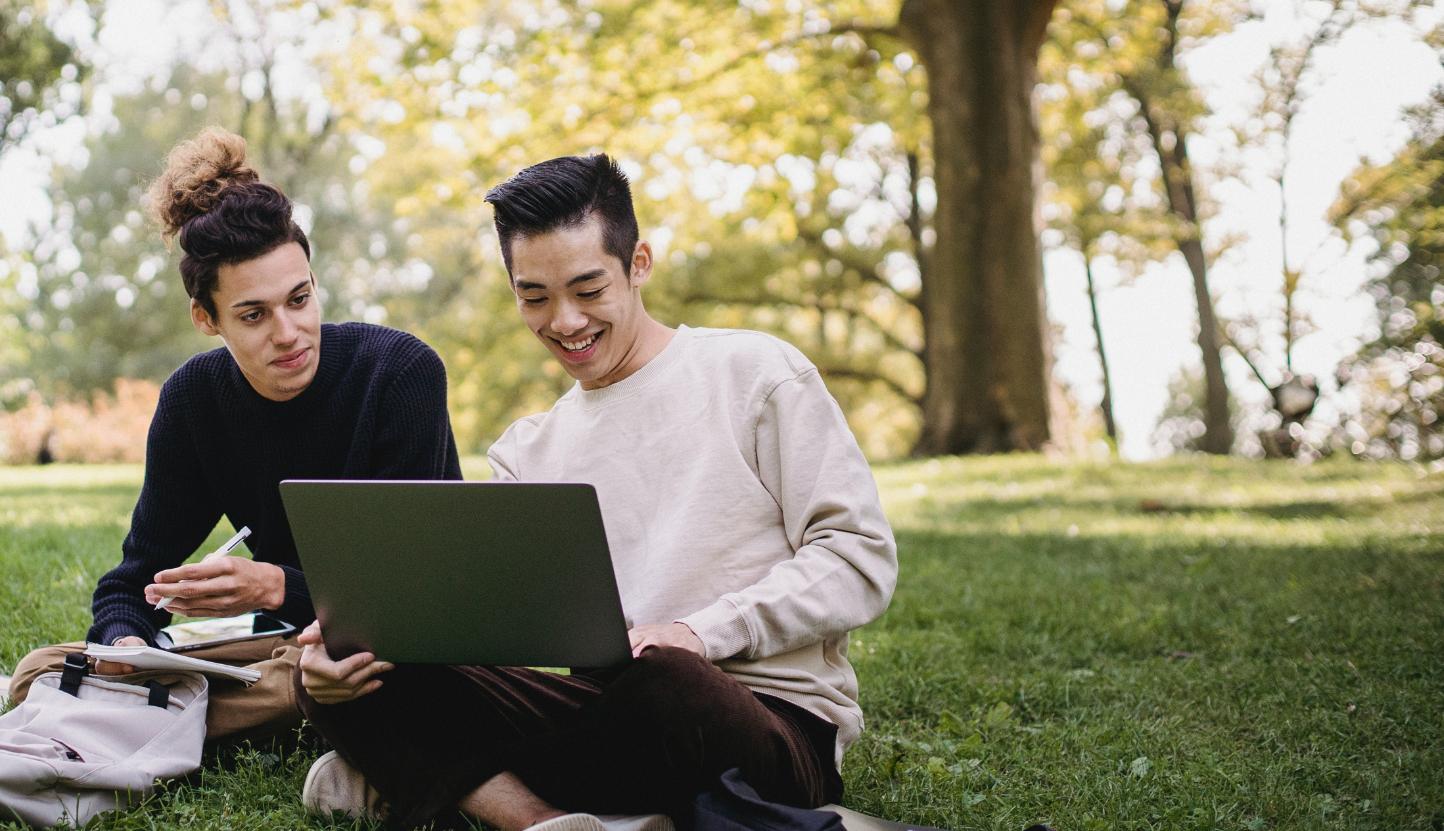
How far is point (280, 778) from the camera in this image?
9.92 feet

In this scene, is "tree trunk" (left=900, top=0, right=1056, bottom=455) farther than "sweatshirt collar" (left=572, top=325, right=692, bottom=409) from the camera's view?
Yes

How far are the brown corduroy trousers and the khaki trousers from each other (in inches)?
20.2

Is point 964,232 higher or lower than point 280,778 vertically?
higher

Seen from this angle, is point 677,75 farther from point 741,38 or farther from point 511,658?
point 511,658

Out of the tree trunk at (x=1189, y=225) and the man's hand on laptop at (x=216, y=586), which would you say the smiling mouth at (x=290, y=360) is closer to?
the man's hand on laptop at (x=216, y=586)

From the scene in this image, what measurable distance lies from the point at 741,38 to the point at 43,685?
11831mm

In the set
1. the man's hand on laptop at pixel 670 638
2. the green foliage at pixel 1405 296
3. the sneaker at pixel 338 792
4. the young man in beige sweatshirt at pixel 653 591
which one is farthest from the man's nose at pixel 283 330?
the green foliage at pixel 1405 296

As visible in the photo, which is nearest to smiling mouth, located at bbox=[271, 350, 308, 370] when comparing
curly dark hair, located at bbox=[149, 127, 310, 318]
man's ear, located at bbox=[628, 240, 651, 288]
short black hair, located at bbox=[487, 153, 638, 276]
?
curly dark hair, located at bbox=[149, 127, 310, 318]

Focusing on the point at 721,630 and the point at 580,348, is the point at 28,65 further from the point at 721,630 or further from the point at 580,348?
the point at 721,630

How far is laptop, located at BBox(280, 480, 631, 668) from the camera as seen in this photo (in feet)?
7.29

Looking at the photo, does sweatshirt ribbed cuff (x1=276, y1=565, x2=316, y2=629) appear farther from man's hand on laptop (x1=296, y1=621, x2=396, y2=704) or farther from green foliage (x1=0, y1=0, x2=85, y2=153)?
green foliage (x1=0, y1=0, x2=85, y2=153)

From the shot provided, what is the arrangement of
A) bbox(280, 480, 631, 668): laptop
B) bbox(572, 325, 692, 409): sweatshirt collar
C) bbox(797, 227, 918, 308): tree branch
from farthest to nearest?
bbox(797, 227, 918, 308): tree branch → bbox(572, 325, 692, 409): sweatshirt collar → bbox(280, 480, 631, 668): laptop

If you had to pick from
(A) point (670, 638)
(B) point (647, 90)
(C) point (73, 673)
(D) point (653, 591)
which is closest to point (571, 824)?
(A) point (670, 638)

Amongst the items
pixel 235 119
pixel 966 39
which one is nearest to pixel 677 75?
pixel 966 39
